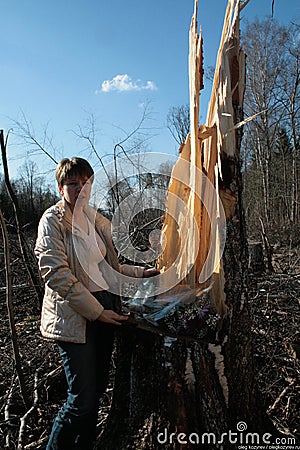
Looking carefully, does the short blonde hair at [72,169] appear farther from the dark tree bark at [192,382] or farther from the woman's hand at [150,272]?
the dark tree bark at [192,382]

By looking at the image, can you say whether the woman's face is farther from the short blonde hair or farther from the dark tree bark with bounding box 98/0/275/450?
the dark tree bark with bounding box 98/0/275/450

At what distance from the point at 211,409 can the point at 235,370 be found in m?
0.23

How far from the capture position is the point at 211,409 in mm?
1585

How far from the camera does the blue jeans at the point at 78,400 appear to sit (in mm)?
1656

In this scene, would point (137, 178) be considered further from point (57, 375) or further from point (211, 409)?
point (211, 409)

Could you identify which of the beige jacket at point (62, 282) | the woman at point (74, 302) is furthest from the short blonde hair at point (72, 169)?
the beige jacket at point (62, 282)

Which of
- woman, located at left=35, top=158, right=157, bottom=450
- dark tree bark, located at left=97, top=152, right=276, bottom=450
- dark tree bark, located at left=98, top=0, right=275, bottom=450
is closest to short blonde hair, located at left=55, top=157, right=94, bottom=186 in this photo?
woman, located at left=35, top=158, right=157, bottom=450

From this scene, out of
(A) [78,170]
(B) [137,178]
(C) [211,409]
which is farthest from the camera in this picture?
(B) [137,178]

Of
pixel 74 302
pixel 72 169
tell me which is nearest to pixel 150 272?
pixel 74 302

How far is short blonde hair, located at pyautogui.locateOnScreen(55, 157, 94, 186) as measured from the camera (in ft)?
5.61

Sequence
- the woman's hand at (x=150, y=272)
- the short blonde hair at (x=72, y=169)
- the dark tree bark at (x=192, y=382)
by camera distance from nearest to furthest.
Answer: the dark tree bark at (x=192, y=382)
the short blonde hair at (x=72, y=169)
the woman's hand at (x=150, y=272)

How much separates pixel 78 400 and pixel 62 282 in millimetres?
558

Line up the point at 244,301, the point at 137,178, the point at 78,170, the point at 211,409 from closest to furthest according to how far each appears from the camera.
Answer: the point at 211,409 < the point at 78,170 < the point at 244,301 < the point at 137,178

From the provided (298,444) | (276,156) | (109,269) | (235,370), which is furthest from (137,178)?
(276,156)
